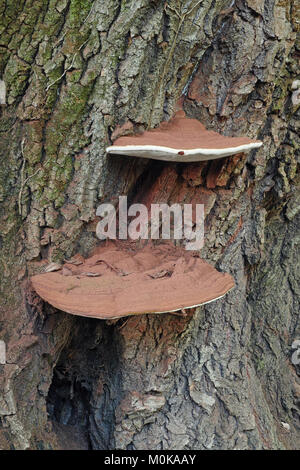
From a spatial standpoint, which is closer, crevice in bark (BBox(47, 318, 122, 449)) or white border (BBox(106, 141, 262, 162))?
white border (BBox(106, 141, 262, 162))

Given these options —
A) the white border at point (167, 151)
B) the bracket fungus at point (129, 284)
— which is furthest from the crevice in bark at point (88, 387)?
the white border at point (167, 151)

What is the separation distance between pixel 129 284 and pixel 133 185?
37.5 inches

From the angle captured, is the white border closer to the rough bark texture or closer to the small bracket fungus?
the small bracket fungus

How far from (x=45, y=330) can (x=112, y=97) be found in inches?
65.6

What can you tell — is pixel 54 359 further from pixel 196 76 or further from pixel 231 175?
pixel 196 76
